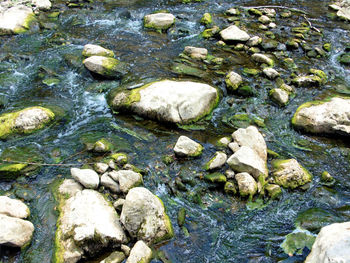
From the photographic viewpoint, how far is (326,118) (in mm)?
7211

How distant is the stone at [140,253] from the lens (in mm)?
4426

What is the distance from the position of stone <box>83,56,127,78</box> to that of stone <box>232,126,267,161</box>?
4408 mm

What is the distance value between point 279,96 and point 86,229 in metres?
6.14

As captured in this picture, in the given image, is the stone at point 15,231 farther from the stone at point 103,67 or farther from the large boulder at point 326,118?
the large boulder at point 326,118

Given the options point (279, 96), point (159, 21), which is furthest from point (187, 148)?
point (159, 21)

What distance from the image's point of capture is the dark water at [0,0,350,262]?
16.8 feet

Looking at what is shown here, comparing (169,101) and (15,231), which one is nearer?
(15,231)

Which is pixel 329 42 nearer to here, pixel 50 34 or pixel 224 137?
pixel 224 137

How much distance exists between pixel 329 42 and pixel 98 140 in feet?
32.5

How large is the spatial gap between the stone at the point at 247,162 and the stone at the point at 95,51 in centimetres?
620

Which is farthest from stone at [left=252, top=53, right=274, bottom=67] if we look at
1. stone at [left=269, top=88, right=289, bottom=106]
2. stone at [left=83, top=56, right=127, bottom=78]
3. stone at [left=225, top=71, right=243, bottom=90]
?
stone at [left=83, top=56, right=127, bottom=78]

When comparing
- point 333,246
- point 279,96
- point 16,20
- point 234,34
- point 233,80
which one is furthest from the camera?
point 16,20

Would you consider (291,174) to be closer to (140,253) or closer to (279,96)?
(279,96)

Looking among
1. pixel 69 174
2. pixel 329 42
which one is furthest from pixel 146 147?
pixel 329 42
